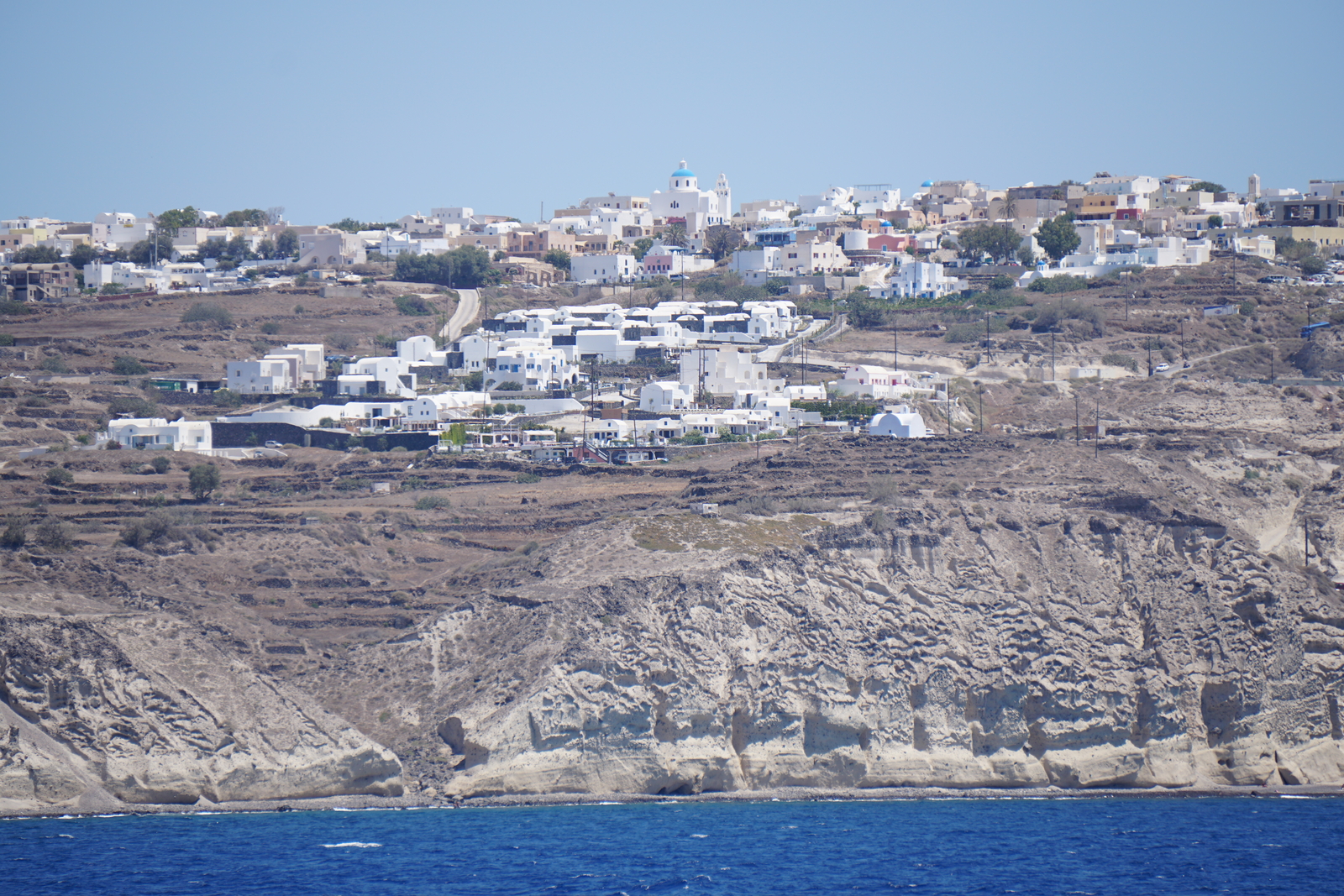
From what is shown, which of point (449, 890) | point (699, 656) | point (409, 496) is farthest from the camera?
point (409, 496)

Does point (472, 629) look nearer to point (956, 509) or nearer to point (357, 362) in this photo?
point (956, 509)

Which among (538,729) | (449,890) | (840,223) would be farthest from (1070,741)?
(840,223)

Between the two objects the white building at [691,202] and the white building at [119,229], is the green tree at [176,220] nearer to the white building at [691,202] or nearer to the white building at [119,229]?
the white building at [119,229]

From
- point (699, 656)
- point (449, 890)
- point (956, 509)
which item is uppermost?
point (956, 509)

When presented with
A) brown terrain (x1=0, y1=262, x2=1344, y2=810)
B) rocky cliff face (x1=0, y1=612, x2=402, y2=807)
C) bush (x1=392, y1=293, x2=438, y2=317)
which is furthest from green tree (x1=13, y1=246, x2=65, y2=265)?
rocky cliff face (x1=0, y1=612, x2=402, y2=807)

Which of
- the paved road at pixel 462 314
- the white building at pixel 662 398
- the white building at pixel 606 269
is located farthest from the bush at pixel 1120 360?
the white building at pixel 606 269

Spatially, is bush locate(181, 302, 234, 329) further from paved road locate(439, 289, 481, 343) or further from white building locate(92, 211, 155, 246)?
white building locate(92, 211, 155, 246)
